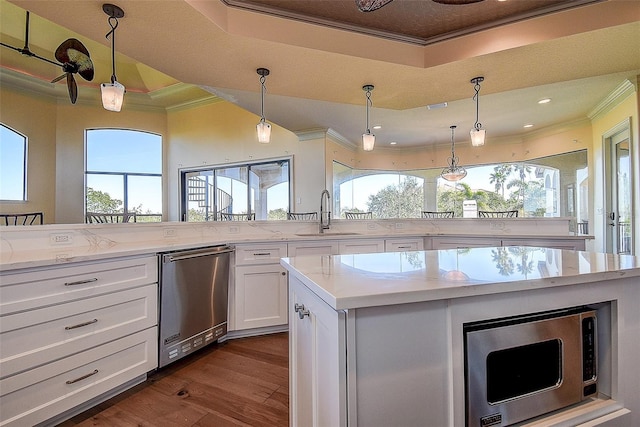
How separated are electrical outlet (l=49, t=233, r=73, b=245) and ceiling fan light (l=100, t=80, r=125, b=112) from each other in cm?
91

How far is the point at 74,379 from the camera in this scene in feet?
5.12

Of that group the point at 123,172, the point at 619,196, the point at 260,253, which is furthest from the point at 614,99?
the point at 123,172

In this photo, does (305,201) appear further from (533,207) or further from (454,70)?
(533,207)

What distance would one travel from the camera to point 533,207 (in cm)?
603

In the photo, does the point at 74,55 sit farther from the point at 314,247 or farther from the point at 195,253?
the point at 314,247

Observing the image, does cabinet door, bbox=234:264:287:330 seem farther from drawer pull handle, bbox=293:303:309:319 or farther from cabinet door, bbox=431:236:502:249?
cabinet door, bbox=431:236:502:249

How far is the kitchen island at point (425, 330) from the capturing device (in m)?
0.74

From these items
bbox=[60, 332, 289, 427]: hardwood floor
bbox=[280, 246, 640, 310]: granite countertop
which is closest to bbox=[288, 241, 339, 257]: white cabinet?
bbox=[60, 332, 289, 427]: hardwood floor

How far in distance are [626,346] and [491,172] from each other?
637 cm

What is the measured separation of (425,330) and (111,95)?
7.42ft

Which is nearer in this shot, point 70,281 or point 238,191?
point 70,281

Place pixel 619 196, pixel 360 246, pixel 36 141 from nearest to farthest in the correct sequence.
Result: pixel 360 246
pixel 619 196
pixel 36 141

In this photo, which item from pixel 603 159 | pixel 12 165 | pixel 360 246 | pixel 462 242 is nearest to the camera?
pixel 360 246

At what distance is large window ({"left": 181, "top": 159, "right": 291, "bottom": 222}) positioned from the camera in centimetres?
598
